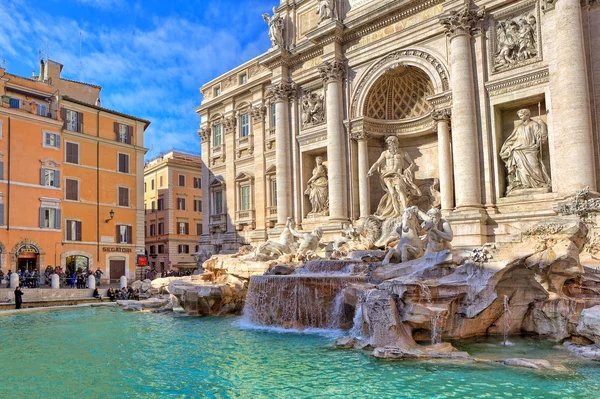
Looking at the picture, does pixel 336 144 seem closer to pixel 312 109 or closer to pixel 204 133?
pixel 312 109

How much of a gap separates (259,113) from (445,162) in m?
12.1

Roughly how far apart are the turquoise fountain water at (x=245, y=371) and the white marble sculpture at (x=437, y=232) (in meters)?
2.94

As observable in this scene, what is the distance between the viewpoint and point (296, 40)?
2520 cm

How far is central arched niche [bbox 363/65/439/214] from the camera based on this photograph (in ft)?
68.7

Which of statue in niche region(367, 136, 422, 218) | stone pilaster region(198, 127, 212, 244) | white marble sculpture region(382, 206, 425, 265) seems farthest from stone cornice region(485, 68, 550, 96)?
stone pilaster region(198, 127, 212, 244)

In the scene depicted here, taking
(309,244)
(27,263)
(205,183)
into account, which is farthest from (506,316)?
(27,263)

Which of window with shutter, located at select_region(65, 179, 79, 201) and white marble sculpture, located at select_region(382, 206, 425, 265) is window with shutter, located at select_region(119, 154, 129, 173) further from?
white marble sculpture, located at select_region(382, 206, 425, 265)

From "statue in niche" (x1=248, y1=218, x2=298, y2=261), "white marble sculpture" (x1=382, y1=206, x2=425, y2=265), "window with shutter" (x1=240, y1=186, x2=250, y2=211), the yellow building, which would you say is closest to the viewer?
"white marble sculpture" (x1=382, y1=206, x2=425, y2=265)

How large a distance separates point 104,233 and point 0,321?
1675 centimetres

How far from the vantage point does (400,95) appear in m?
22.4

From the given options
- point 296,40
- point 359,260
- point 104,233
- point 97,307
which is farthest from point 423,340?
point 104,233

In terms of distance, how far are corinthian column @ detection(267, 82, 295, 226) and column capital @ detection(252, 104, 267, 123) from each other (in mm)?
2403

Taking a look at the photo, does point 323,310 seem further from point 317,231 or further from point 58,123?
point 58,123

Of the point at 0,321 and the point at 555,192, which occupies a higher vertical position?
the point at 555,192
